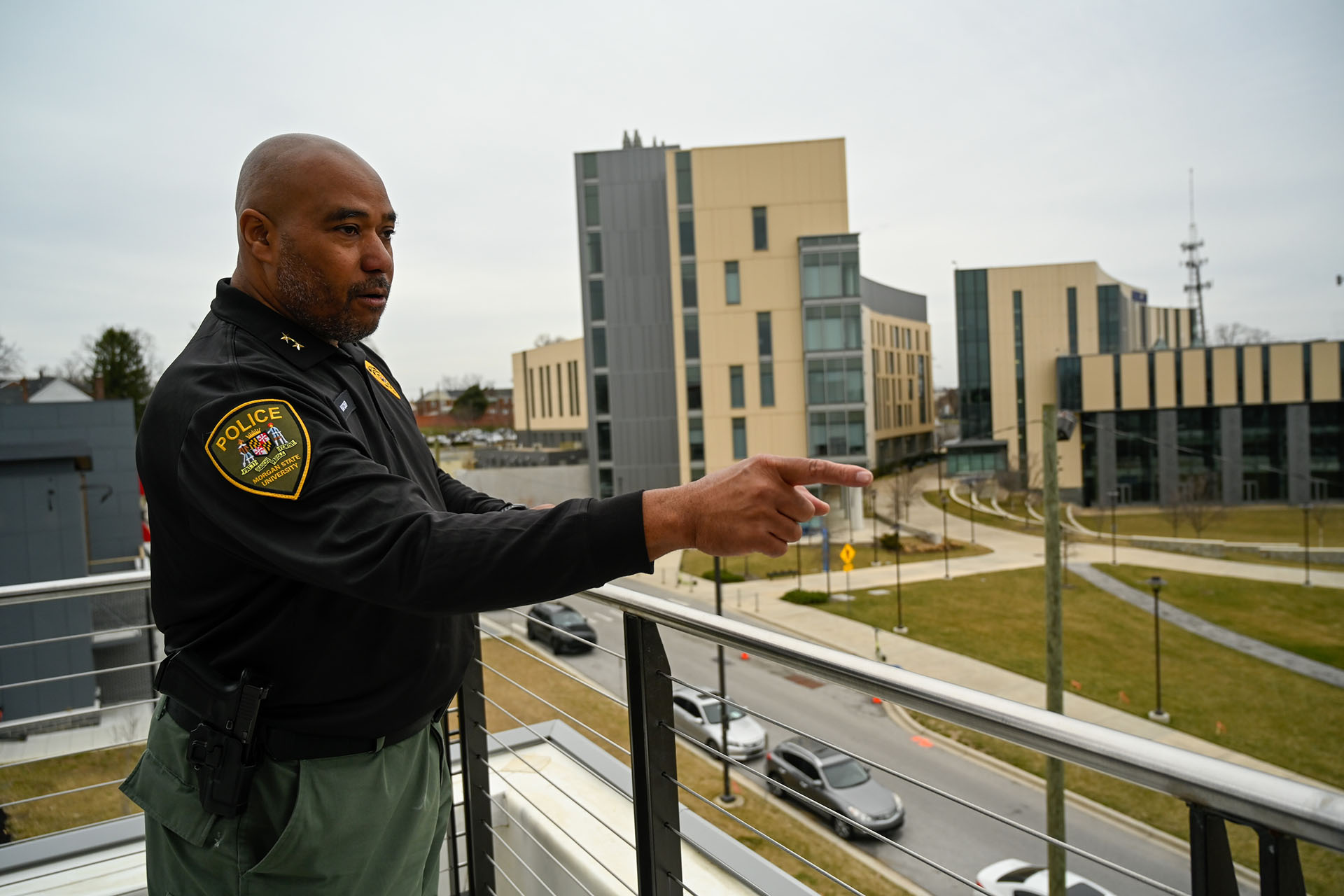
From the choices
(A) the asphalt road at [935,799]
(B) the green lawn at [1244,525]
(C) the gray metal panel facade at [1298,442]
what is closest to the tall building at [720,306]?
(A) the asphalt road at [935,799]

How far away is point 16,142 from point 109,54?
4925mm

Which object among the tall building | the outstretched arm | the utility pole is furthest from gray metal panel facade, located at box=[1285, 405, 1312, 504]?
the outstretched arm

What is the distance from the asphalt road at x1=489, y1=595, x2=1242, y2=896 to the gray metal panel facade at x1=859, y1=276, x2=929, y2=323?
29440mm

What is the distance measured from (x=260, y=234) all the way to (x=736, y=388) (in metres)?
29.3

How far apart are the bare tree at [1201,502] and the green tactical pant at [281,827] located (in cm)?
3774

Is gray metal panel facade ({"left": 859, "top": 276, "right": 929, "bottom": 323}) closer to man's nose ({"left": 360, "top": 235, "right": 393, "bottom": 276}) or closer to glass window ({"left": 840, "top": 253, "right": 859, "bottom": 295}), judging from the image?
glass window ({"left": 840, "top": 253, "right": 859, "bottom": 295})

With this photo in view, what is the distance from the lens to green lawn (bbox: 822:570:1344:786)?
54.1 ft

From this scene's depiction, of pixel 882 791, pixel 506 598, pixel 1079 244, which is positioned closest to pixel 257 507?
pixel 506 598

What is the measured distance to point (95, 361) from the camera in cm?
3556

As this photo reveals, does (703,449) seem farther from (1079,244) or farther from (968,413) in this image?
(1079,244)

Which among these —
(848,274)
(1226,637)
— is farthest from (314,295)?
(848,274)

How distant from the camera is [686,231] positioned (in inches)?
1181

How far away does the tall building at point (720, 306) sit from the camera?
29.3 meters

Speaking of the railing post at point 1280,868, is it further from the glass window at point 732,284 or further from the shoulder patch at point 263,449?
the glass window at point 732,284
